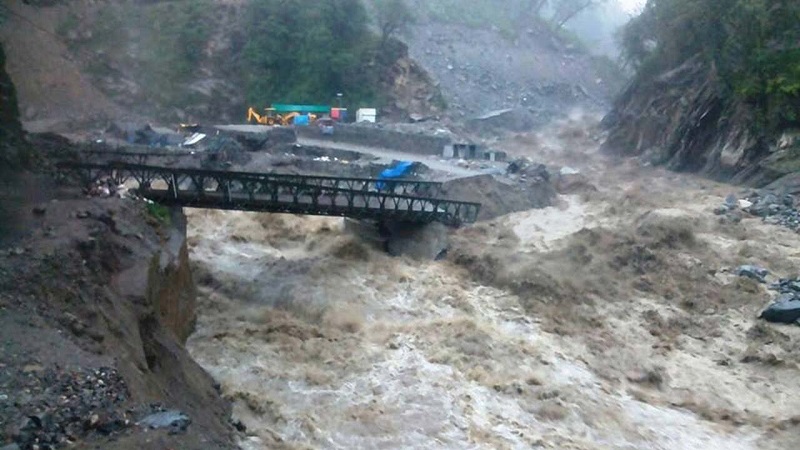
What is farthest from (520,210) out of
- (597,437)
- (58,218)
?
(58,218)

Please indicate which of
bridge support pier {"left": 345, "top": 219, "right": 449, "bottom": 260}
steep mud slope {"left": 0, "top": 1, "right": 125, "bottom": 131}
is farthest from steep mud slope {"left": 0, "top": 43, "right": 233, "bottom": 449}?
steep mud slope {"left": 0, "top": 1, "right": 125, "bottom": 131}

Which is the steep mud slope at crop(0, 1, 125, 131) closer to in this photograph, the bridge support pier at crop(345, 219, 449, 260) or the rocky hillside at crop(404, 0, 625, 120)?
the bridge support pier at crop(345, 219, 449, 260)

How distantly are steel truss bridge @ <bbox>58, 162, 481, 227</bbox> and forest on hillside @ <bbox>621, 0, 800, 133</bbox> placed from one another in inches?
659

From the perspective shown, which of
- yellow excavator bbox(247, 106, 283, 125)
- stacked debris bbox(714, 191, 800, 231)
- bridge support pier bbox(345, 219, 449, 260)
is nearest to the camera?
bridge support pier bbox(345, 219, 449, 260)

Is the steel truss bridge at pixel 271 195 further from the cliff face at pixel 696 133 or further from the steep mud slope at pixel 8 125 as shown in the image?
the cliff face at pixel 696 133

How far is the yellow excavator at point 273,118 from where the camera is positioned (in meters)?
48.3

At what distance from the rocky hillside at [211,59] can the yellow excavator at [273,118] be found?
326cm

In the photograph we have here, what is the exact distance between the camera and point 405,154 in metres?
43.7

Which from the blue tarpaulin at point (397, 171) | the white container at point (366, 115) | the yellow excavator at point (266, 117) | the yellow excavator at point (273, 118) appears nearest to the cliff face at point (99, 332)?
the blue tarpaulin at point (397, 171)

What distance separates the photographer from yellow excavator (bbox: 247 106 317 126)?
48.3 metres

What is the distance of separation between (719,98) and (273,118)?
27.0m

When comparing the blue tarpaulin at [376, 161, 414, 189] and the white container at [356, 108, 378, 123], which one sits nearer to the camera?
the blue tarpaulin at [376, 161, 414, 189]

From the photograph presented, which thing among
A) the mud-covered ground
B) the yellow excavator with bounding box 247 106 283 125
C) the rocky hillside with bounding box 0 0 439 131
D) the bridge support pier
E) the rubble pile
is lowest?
the mud-covered ground

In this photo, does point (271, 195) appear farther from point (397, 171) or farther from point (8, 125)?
point (397, 171)
